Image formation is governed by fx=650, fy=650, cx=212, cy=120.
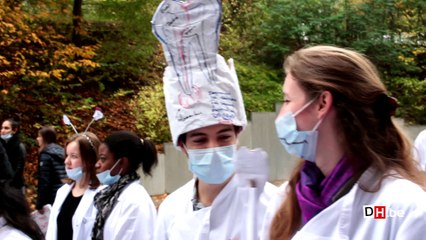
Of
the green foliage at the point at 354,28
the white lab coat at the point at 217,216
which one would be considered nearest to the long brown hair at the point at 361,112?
the white lab coat at the point at 217,216

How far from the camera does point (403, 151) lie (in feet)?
7.34

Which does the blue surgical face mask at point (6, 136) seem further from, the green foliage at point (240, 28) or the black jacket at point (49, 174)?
the green foliage at point (240, 28)

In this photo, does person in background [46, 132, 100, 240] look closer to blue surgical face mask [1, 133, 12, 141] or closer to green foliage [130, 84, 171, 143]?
blue surgical face mask [1, 133, 12, 141]

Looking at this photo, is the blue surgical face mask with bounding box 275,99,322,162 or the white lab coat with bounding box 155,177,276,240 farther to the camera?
the white lab coat with bounding box 155,177,276,240

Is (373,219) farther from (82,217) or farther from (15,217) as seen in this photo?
(82,217)

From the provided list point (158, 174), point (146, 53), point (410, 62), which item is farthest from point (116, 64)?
point (410, 62)

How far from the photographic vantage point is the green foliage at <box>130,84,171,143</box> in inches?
517

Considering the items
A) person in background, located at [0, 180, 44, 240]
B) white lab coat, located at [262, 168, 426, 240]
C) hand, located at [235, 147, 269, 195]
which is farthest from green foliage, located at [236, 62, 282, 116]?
white lab coat, located at [262, 168, 426, 240]

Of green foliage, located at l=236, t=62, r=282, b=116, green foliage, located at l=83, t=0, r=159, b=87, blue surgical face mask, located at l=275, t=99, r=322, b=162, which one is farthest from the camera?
green foliage, located at l=236, t=62, r=282, b=116

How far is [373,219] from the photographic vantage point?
2.12 metres

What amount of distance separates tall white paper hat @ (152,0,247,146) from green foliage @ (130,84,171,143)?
31.6 ft

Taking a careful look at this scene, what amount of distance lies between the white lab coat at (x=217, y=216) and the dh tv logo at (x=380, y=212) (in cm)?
93

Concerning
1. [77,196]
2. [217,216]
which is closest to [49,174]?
[77,196]

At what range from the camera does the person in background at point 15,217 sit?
3.60 metres
